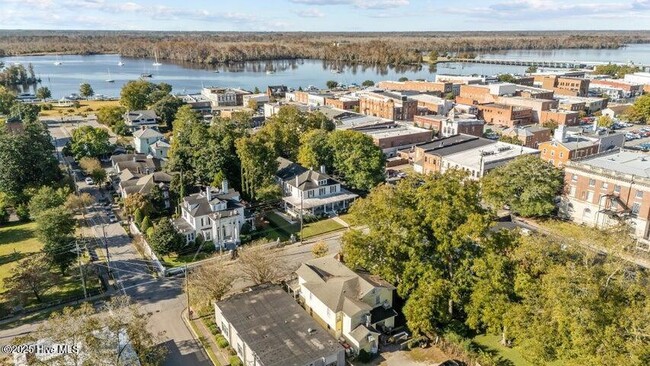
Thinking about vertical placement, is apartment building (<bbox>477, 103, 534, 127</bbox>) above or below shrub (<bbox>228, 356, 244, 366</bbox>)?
above

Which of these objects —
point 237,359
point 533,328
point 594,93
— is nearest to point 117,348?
point 237,359

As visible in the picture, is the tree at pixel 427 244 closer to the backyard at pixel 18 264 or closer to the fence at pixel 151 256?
the fence at pixel 151 256

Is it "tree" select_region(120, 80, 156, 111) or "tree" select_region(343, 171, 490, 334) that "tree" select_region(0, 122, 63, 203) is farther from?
"tree" select_region(120, 80, 156, 111)

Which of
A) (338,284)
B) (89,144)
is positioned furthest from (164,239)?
(89,144)

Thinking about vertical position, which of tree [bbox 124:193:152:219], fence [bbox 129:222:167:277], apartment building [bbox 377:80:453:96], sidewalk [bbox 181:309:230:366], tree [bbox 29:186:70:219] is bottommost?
sidewalk [bbox 181:309:230:366]

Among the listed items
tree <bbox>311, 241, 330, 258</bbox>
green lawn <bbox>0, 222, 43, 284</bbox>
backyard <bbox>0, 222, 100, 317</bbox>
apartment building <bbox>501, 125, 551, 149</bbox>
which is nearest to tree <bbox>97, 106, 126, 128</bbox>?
green lawn <bbox>0, 222, 43, 284</bbox>

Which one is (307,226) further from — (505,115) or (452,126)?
(505,115)
